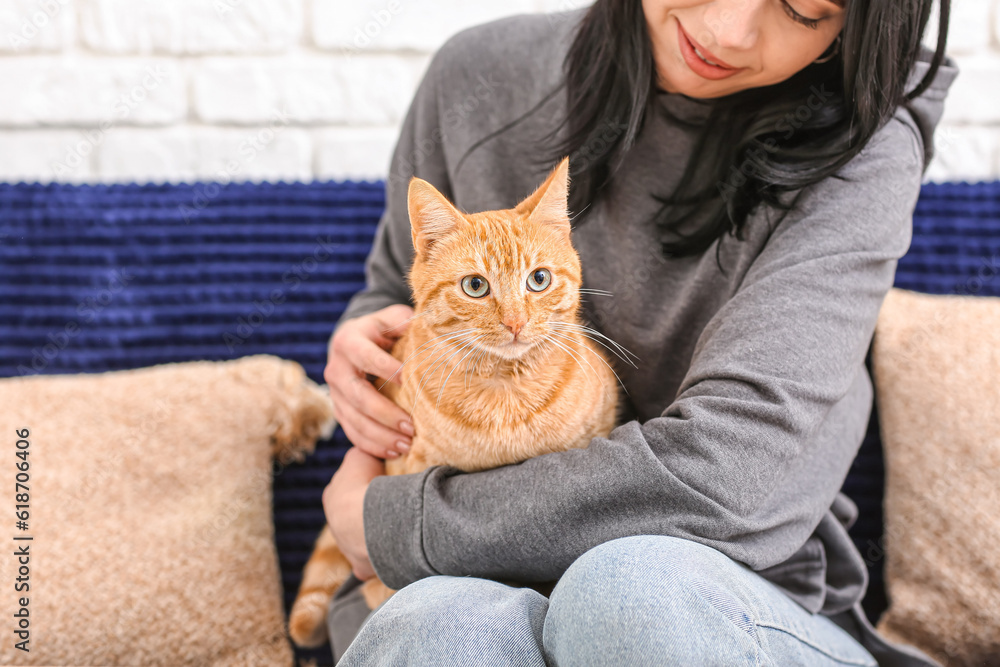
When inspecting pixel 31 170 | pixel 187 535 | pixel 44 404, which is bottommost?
pixel 187 535

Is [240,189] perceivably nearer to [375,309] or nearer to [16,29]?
[375,309]

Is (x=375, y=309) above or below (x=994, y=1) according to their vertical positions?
below

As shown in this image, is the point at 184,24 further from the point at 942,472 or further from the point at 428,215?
the point at 942,472

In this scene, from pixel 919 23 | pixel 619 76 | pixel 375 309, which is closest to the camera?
pixel 919 23

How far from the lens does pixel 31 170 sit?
1.68 meters

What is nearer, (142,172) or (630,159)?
(630,159)

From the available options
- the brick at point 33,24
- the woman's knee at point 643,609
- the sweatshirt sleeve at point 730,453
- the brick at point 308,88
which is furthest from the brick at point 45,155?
the woman's knee at point 643,609

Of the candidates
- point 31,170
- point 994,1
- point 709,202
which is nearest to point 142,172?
point 31,170

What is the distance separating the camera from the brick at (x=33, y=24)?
157 cm

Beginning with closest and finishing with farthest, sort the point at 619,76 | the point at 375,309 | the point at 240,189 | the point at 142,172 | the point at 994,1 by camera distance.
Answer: the point at 619,76
the point at 375,309
the point at 240,189
the point at 994,1
the point at 142,172

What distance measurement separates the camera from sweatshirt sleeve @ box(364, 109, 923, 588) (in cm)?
81

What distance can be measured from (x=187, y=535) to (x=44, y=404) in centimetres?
36

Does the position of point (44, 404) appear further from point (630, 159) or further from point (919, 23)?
point (919, 23)

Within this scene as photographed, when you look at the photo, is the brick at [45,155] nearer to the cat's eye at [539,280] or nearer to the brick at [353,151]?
the brick at [353,151]
